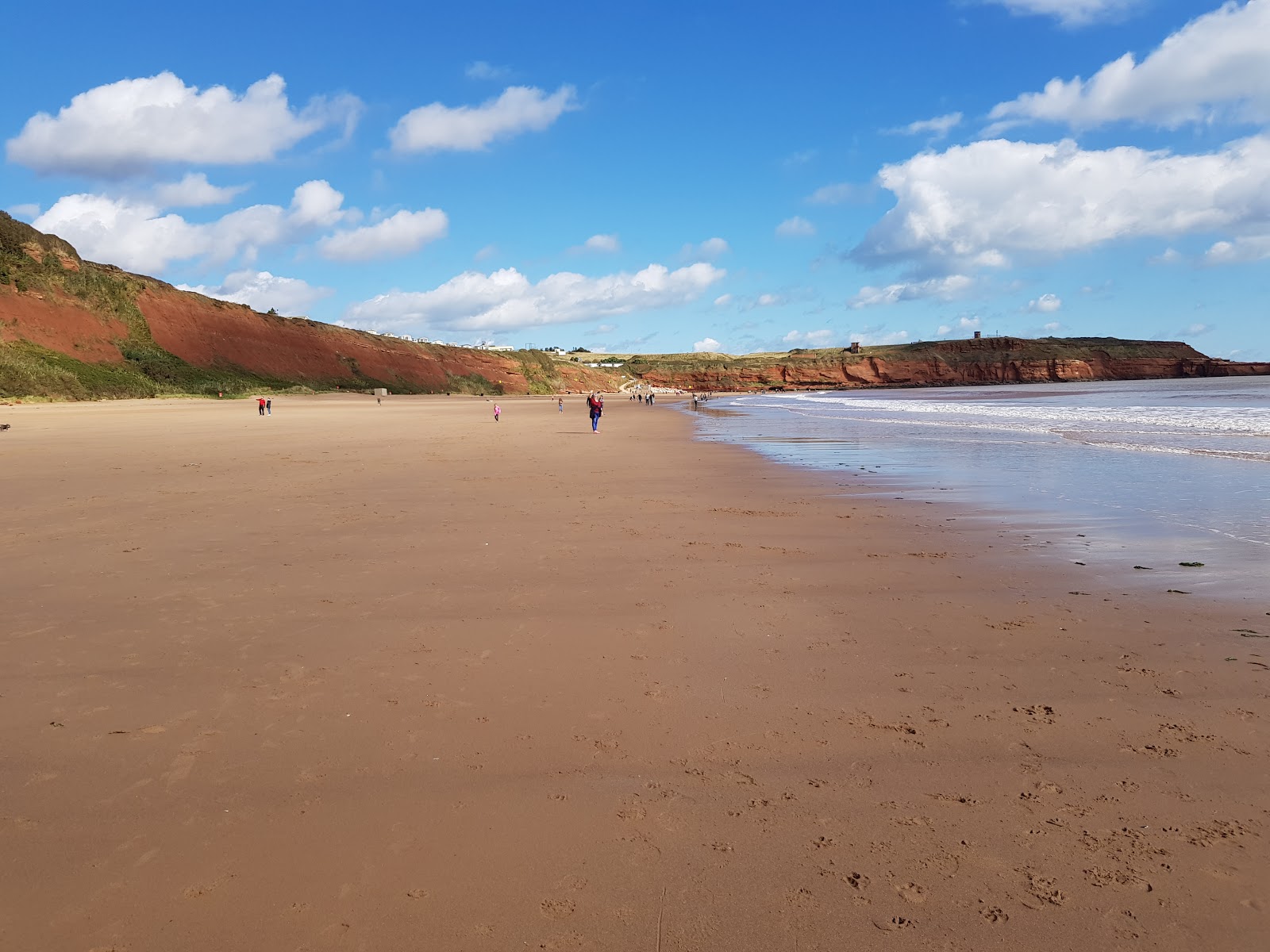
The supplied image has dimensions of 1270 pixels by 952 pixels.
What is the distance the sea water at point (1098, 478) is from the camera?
7.58 metres

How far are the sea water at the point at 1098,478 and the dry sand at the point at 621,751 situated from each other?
1.21m

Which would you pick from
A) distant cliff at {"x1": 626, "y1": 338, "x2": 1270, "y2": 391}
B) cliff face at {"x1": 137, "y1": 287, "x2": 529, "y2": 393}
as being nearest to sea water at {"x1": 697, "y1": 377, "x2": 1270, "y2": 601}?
cliff face at {"x1": 137, "y1": 287, "x2": 529, "y2": 393}

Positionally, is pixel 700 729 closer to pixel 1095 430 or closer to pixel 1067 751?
pixel 1067 751

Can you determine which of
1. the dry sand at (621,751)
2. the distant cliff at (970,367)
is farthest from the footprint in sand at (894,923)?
the distant cliff at (970,367)

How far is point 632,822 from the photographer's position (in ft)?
10.2

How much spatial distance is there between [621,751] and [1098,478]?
12.3 metres

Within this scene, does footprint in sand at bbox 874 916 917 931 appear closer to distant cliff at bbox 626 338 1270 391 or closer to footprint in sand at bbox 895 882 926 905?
footprint in sand at bbox 895 882 926 905

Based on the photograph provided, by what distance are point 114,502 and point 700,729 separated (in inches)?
411

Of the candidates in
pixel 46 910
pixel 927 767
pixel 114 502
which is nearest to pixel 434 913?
pixel 46 910

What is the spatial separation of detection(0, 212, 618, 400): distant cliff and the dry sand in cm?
4742

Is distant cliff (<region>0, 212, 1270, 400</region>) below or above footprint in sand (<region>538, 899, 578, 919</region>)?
above

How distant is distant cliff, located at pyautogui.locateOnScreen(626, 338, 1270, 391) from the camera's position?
142 meters

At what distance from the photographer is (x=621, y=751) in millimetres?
3713

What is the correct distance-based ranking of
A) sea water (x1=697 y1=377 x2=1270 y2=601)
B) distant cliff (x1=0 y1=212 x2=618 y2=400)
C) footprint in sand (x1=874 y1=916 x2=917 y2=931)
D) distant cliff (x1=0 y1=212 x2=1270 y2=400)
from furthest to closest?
distant cliff (x1=0 y1=212 x2=1270 y2=400) < distant cliff (x1=0 y1=212 x2=618 y2=400) < sea water (x1=697 y1=377 x2=1270 y2=601) < footprint in sand (x1=874 y1=916 x2=917 y2=931)
